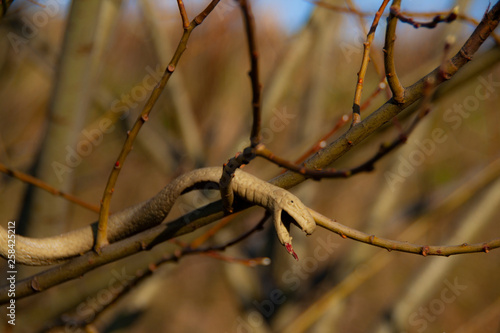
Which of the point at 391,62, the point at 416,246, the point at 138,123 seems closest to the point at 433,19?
the point at 391,62

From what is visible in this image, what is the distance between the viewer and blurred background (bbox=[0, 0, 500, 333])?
163 centimetres

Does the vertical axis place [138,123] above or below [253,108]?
above

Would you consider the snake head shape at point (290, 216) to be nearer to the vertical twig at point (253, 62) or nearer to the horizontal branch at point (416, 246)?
the horizontal branch at point (416, 246)

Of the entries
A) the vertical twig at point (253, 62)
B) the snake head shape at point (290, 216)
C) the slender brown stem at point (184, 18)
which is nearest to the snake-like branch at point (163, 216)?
the snake head shape at point (290, 216)

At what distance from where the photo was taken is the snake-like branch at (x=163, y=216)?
87cm

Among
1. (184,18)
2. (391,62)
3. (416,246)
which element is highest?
(184,18)

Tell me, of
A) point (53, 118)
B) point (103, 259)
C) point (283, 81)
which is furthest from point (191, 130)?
point (103, 259)

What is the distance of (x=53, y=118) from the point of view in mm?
1546

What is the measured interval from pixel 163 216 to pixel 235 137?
1.84 m

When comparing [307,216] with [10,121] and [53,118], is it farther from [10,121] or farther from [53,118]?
[10,121]

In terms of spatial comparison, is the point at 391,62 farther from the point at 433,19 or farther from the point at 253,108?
the point at 253,108

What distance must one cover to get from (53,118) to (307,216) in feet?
3.44

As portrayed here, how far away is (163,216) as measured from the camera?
1.05m

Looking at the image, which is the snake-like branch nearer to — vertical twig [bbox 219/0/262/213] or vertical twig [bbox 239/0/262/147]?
vertical twig [bbox 219/0/262/213]
